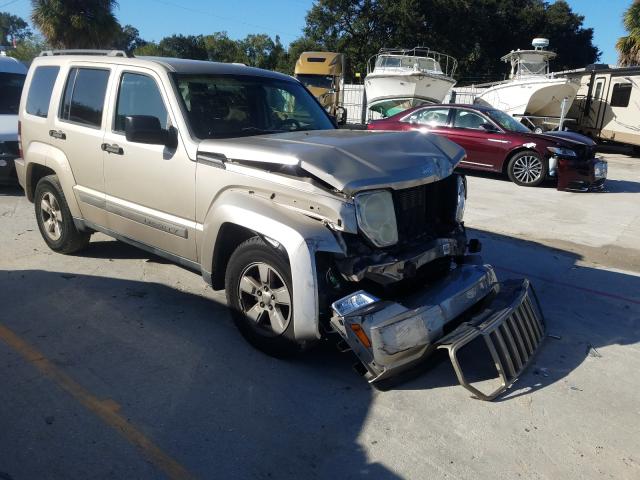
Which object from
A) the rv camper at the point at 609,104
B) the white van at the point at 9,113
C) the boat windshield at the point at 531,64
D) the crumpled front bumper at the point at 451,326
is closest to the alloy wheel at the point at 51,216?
the white van at the point at 9,113

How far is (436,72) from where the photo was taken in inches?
774

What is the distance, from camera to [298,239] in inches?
123

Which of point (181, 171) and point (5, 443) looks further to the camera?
point (181, 171)

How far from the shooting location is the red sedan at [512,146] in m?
10.3

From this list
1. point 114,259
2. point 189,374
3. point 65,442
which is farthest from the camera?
point 114,259

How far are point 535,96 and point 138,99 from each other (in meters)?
16.3

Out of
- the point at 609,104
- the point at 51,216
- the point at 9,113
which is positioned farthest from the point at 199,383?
the point at 609,104

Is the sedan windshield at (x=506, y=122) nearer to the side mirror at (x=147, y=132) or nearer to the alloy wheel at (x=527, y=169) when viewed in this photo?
the alloy wheel at (x=527, y=169)

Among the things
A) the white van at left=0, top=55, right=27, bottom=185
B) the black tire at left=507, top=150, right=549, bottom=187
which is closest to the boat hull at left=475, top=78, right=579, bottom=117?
the black tire at left=507, top=150, right=549, bottom=187

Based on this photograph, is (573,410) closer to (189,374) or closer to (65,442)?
(189,374)

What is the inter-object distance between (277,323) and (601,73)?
20.1 metres

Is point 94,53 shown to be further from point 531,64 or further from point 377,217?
point 531,64

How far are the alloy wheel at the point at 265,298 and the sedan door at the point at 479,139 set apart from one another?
8964mm

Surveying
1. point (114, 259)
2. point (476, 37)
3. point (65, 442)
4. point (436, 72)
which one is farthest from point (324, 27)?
point (65, 442)
